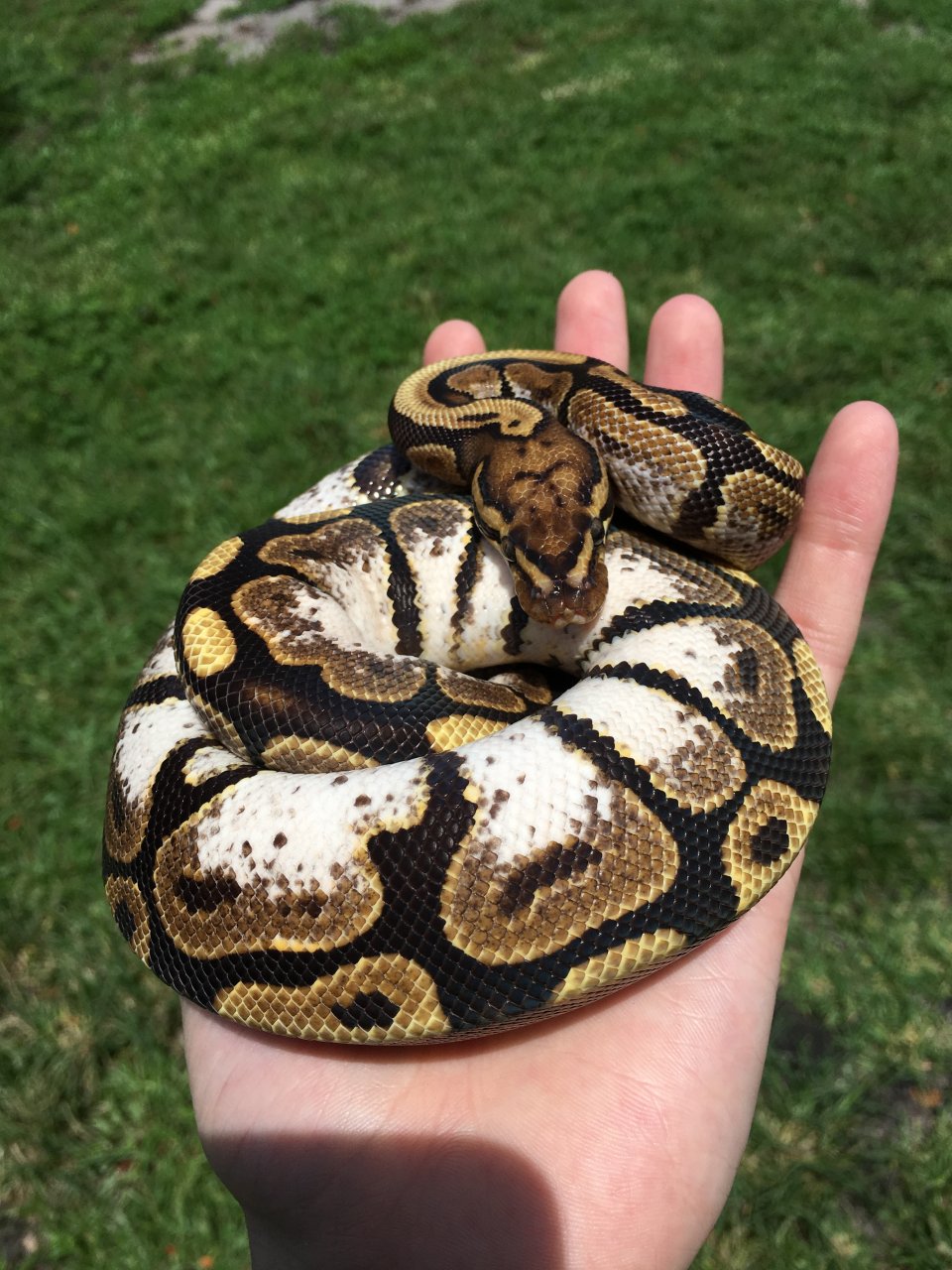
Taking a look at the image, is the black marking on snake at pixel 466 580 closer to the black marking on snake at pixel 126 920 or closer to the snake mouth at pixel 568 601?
the snake mouth at pixel 568 601

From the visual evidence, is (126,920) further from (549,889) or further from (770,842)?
(770,842)

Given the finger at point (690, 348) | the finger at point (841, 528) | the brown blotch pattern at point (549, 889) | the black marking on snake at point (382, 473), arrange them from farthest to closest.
Result: the finger at point (690, 348), the black marking on snake at point (382, 473), the finger at point (841, 528), the brown blotch pattern at point (549, 889)

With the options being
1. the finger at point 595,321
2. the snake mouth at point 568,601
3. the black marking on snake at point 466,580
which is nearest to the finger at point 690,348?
the finger at point 595,321

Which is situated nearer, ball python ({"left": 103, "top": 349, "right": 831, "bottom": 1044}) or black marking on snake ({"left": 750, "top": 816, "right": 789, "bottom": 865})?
ball python ({"left": 103, "top": 349, "right": 831, "bottom": 1044})

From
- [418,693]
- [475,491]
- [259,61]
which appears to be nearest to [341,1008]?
[418,693]

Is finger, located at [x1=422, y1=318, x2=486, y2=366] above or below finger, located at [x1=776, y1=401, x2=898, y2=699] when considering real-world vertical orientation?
above

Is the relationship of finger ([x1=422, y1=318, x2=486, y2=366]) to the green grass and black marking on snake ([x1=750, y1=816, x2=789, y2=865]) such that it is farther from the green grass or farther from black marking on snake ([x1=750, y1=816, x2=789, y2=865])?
black marking on snake ([x1=750, y1=816, x2=789, y2=865])

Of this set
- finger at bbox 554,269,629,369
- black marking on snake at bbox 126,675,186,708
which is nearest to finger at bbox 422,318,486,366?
finger at bbox 554,269,629,369

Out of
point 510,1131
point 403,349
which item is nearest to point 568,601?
point 510,1131
